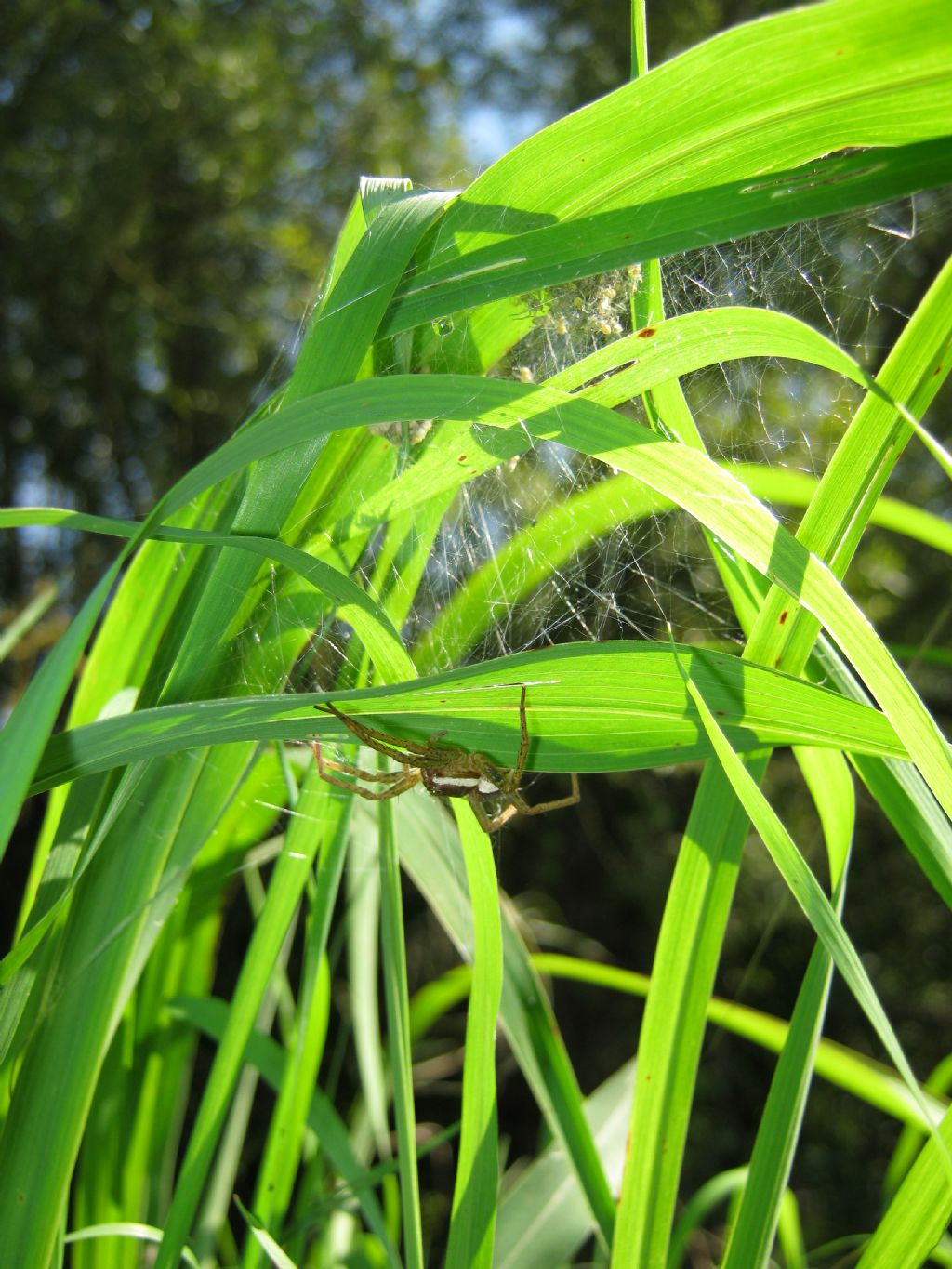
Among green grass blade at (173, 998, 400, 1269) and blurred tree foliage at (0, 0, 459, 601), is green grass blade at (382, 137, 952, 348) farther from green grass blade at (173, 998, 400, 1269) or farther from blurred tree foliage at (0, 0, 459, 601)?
blurred tree foliage at (0, 0, 459, 601)

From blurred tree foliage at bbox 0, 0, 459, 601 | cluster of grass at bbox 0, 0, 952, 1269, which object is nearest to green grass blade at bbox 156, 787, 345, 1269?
cluster of grass at bbox 0, 0, 952, 1269

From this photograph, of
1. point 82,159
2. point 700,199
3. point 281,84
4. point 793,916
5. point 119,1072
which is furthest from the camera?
point 281,84

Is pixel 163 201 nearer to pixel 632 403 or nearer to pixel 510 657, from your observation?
pixel 632 403

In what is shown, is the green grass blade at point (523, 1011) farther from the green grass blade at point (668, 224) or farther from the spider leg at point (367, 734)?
the green grass blade at point (668, 224)

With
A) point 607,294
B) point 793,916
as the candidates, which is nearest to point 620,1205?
point 607,294

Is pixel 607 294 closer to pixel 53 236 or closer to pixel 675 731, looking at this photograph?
pixel 675 731

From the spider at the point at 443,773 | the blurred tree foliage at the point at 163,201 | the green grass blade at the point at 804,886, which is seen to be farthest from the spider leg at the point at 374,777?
the blurred tree foliage at the point at 163,201
